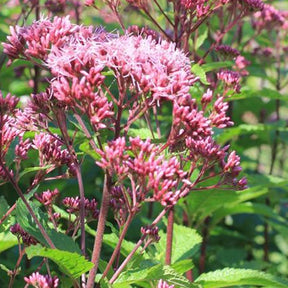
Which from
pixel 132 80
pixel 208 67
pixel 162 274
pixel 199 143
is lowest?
pixel 162 274

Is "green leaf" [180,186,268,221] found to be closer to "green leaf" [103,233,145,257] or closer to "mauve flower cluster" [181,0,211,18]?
"green leaf" [103,233,145,257]

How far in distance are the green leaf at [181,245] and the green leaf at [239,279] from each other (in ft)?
1.09

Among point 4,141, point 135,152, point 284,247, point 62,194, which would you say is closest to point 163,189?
point 135,152

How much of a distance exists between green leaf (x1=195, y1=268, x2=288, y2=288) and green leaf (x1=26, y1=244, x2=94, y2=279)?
2.21 ft

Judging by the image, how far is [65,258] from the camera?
1.68 metres

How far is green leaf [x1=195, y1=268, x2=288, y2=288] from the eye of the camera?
2219 mm

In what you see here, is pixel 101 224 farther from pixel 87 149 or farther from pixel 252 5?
pixel 252 5

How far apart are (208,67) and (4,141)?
99 centimetres

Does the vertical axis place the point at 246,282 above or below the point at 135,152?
below

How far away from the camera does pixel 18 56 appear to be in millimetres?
1931

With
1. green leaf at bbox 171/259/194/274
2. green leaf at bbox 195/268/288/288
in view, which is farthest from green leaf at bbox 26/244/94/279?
green leaf at bbox 195/268/288/288

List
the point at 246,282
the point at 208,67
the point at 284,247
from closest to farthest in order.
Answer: the point at 246,282, the point at 208,67, the point at 284,247

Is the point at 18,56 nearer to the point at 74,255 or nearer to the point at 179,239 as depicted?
the point at 74,255

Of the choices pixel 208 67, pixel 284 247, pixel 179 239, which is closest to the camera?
pixel 208 67
